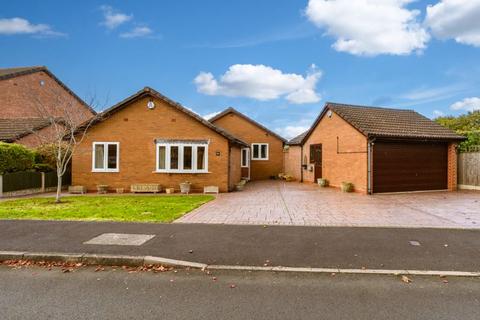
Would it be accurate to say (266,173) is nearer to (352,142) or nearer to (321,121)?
(321,121)

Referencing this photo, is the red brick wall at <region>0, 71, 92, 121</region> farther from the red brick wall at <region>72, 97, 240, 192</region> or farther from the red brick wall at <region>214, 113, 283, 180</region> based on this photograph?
the red brick wall at <region>214, 113, 283, 180</region>

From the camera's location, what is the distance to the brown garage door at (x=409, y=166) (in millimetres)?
16328

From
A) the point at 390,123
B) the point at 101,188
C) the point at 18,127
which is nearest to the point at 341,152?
the point at 390,123

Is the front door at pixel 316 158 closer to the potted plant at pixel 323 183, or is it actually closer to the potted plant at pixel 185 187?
the potted plant at pixel 323 183

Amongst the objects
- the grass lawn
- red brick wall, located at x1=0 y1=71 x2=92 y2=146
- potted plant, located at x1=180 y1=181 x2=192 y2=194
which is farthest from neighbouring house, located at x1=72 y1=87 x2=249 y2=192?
red brick wall, located at x1=0 y1=71 x2=92 y2=146

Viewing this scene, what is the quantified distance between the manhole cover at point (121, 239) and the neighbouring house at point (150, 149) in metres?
9.88

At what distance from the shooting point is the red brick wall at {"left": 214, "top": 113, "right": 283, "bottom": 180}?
28141mm

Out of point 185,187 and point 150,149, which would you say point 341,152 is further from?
point 150,149

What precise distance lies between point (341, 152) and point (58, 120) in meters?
17.9

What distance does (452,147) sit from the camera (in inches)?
703

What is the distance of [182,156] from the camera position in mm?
17000

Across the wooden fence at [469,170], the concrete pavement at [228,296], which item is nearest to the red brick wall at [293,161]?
the wooden fence at [469,170]

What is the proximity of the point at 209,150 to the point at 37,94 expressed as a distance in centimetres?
2045

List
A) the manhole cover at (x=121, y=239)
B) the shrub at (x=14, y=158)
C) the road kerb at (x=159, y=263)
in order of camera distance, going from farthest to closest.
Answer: the shrub at (x=14, y=158)
the manhole cover at (x=121, y=239)
the road kerb at (x=159, y=263)
